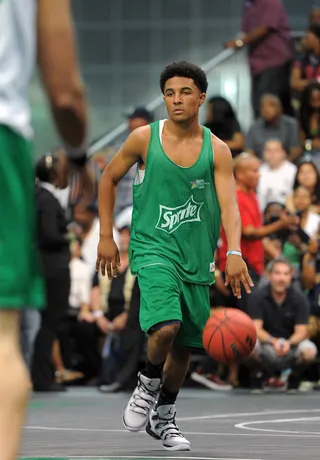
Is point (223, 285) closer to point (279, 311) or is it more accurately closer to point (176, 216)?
point (279, 311)

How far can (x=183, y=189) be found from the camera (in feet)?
28.5

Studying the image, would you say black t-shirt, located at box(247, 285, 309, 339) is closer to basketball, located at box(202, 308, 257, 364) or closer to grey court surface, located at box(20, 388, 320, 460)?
grey court surface, located at box(20, 388, 320, 460)

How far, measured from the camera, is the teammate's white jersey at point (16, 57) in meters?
4.33

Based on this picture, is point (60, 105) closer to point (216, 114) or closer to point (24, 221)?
point (24, 221)

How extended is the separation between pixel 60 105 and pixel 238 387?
11.2 metres

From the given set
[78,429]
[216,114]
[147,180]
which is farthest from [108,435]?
[216,114]

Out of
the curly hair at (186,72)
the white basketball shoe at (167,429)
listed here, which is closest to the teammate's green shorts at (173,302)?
the white basketball shoe at (167,429)

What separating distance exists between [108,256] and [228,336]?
0.92 m

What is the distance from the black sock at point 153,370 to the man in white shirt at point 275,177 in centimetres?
812

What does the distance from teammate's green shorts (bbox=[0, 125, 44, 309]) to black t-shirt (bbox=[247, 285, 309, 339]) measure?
10.7 m

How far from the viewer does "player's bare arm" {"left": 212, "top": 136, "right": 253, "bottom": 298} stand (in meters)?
8.45

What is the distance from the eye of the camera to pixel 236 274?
8430 millimetres

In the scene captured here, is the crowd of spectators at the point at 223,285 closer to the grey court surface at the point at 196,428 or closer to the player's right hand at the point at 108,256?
the grey court surface at the point at 196,428

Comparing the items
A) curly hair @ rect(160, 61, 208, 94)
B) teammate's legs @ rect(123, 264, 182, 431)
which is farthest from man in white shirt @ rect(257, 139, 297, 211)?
teammate's legs @ rect(123, 264, 182, 431)
